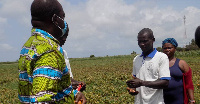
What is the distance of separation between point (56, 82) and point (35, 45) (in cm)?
31

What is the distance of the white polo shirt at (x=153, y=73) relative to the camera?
304 cm

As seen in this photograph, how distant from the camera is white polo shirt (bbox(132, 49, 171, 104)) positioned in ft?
9.98

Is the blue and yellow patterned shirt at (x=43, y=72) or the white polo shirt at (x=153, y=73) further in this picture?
the white polo shirt at (x=153, y=73)

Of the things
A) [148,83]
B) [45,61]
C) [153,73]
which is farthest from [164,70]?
[45,61]

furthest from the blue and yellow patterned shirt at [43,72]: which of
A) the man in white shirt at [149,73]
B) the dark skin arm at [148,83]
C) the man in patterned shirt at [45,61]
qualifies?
the man in white shirt at [149,73]

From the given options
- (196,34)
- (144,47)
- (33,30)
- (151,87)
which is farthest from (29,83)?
(144,47)

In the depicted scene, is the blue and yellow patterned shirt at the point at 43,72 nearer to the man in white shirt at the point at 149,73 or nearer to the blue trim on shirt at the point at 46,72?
the blue trim on shirt at the point at 46,72

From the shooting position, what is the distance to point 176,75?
367 cm

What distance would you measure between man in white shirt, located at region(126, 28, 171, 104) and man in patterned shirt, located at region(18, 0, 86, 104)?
140 centimetres

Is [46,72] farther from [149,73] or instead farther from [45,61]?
[149,73]

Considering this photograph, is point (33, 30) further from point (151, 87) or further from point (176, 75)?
point (176, 75)

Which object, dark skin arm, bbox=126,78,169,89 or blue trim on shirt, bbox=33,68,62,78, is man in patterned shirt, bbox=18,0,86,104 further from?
dark skin arm, bbox=126,78,169,89

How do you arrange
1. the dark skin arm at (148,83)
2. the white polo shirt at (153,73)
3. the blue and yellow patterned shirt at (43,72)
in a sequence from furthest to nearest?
the white polo shirt at (153,73) → the dark skin arm at (148,83) → the blue and yellow patterned shirt at (43,72)

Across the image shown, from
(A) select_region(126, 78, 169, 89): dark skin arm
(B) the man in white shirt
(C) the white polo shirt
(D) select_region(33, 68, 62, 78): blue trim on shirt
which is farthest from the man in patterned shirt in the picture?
(C) the white polo shirt
